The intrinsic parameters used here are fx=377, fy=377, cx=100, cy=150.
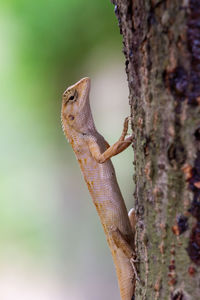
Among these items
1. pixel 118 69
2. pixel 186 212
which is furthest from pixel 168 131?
pixel 118 69

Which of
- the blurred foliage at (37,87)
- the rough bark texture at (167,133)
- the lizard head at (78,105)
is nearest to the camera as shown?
the rough bark texture at (167,133)

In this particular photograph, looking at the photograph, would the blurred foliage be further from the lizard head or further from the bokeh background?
the lizard head

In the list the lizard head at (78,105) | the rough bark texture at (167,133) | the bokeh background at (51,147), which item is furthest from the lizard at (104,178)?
the bokeh background at (51,147)

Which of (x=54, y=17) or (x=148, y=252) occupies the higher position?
(x=54, y=17)

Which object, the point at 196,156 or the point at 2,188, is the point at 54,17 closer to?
the point at 2,188

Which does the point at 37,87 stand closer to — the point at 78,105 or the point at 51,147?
the point at 51,147

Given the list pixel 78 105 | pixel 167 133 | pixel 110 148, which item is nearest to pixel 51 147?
pixel 78 105

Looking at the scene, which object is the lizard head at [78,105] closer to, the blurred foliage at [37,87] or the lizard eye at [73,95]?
the lizard eye at [73,95]
